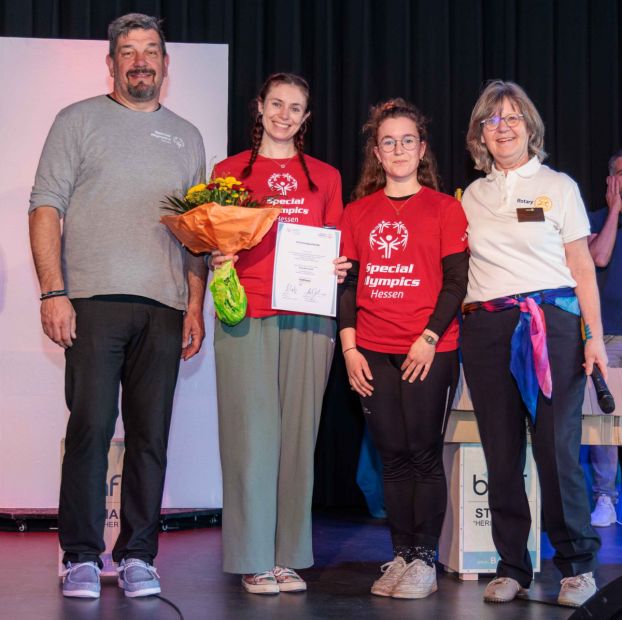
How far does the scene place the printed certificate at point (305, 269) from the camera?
3.06 meters

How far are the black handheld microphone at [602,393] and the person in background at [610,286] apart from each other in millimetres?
1828

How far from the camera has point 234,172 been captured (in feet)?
10.5

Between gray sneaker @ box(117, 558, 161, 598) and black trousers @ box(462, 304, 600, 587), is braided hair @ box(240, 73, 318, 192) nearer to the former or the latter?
black trousers @ box(462, 304, 600, 587)

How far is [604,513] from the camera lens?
4656 millimetres

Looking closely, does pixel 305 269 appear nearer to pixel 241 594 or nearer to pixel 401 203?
pixel 401 203

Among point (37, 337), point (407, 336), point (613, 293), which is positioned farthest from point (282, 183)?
point (613, 293)

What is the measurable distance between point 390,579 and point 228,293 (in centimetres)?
110

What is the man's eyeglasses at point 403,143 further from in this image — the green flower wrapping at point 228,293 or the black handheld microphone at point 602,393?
the black handheld microphone at point 602,393

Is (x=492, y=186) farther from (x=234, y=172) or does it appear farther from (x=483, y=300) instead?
(x=234, y=172)

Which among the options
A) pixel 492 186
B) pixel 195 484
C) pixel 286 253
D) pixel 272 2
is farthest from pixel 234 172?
pixel 272 2

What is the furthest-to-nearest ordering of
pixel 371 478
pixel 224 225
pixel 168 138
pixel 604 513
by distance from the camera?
pixel 371 478, pixel 604 513, pixel 168 138, pixel 224 225

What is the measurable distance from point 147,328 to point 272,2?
2590 mm

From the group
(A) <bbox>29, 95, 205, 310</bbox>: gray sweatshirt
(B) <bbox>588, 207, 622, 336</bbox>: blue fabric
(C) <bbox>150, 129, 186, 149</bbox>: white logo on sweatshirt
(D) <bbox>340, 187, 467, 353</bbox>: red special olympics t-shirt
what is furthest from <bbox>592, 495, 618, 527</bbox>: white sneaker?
(C) <bbox>150, 129, 186, 149</bbox>: white logo on sweatshirt
